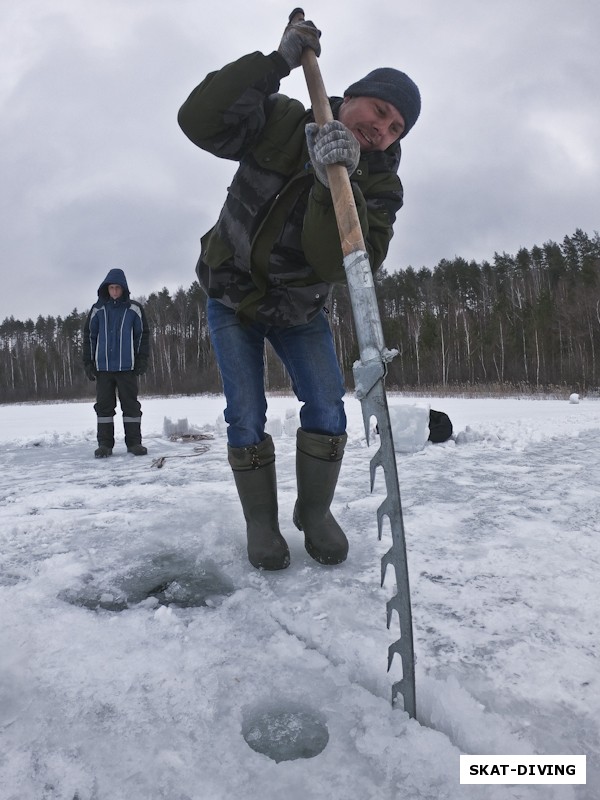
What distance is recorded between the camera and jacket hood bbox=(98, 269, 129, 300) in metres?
4.56

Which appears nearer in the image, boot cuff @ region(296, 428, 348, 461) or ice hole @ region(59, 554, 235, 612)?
ice hole @ region(59, 554, 235, 612)

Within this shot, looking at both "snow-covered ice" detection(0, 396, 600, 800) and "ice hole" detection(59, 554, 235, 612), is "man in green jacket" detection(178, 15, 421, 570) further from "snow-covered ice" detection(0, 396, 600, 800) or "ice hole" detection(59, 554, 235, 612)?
"snow-covered ice" detection(0, 396, 600, 800)

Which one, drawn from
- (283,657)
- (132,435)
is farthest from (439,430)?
(283,657)

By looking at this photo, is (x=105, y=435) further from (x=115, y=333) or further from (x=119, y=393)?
(x=115, y=333)

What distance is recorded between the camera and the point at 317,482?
181 centimetres

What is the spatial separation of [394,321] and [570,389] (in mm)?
15604

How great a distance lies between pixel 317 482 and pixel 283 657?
29.6 inches

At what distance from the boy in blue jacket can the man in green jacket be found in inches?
112

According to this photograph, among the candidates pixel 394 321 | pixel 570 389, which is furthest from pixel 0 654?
pixel 394 321

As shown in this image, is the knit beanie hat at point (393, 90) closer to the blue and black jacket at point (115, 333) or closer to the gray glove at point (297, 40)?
the gray glove at point (297, 40)

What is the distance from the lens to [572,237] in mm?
41656

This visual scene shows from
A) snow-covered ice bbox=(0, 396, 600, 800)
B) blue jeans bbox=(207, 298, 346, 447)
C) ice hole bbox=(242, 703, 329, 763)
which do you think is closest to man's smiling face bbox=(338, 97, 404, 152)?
blue jeans bbox=(207, 298, 346, 447)

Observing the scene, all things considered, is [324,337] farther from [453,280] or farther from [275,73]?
[453,280]

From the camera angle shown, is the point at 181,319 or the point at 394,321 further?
the point at 181,319
